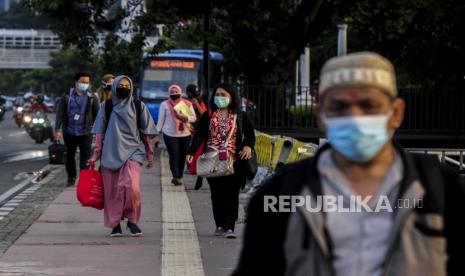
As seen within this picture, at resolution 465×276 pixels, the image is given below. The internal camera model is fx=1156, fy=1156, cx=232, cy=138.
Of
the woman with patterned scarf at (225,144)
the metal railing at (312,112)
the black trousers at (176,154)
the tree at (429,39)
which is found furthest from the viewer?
the metal railing at (312,112)

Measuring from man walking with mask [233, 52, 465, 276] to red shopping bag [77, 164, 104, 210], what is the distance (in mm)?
7519

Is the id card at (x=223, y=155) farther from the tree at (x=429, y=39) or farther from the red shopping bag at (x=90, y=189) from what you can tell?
the tree at (x=429, y=39)

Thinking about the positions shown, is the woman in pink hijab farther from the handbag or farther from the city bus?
the city bus

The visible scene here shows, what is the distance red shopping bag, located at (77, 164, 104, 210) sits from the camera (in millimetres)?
10745

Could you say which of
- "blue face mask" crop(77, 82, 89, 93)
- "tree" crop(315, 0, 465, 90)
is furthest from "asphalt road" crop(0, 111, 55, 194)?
"tree" crop(315, 0, 465, 90)

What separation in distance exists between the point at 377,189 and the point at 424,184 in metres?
0.14

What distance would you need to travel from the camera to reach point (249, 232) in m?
3.42

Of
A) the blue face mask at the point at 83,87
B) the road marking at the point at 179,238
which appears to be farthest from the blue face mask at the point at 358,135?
the blue face mask at the point at 83,87

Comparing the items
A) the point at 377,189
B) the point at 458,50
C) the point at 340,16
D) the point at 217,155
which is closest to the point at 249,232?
the point at 377,189

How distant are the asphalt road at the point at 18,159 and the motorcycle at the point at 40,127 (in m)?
0.29

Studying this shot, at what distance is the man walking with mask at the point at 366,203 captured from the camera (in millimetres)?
3250

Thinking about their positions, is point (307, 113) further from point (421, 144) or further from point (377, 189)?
point (377, 189)

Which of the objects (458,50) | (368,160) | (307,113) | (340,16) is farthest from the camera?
(340,16)

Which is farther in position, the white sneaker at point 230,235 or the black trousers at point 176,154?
the black trousers at point 176,154
